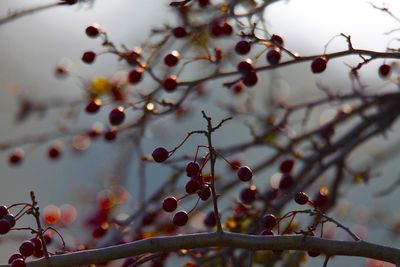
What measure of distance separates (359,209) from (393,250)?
3.21 meters

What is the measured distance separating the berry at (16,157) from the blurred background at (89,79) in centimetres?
5

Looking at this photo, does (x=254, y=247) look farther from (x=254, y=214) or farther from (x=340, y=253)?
(x=254, y=214)

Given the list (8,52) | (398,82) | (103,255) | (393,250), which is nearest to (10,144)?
(398,82)

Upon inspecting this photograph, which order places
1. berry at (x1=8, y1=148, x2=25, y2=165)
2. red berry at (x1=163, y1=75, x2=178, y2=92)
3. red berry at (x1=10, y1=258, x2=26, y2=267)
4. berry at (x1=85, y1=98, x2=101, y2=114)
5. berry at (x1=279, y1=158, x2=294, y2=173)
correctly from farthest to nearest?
berry at (x1=8, y1=148, x2=25, y2=165) → berry at (x1=279, y1=158, x2=294, y2=173) → berry at (x1=85, y1=98, x2=101, y2=114) → red berry at (x1=163, y1=75, x2=178, y2=92) → red berry at (x1=10, y1=258, x2=26, y2=267)

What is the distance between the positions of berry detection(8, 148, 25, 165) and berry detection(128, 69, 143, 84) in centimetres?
106

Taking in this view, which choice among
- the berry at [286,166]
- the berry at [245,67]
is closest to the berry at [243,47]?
the berry at [245,67]

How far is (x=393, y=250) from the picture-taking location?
181 centimetres

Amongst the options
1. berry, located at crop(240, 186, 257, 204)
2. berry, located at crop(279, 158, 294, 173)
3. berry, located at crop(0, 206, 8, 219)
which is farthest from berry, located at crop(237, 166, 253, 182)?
berry, located at crop(279, 158, 294, 173)

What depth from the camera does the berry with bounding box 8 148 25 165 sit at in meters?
3.78

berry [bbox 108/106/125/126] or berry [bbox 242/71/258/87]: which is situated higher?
berry [bbox 108/106/125/126]

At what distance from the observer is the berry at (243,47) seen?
8.21 feet

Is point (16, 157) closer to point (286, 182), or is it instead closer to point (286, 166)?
point (286, 166)

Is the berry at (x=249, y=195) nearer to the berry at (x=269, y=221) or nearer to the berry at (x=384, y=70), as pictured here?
the berry at (x=269, y=221)

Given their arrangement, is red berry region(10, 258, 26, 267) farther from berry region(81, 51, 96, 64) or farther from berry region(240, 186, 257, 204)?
berry region(81, 51, 96, 64)
